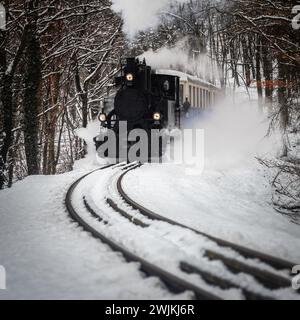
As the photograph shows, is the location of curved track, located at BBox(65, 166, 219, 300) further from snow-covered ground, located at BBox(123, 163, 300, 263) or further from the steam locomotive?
A: the steam locomotive

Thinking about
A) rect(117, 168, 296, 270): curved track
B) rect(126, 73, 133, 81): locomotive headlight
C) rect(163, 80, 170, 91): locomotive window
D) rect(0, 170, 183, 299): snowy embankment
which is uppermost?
rect(126, 73, 133, 81): locomotive headlight

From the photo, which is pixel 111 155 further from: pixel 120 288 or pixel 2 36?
pixel 120 288

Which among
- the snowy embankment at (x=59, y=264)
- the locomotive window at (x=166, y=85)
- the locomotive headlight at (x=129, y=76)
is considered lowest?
the snowy embankment at (x=59, y=264)

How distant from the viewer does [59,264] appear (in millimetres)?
4109

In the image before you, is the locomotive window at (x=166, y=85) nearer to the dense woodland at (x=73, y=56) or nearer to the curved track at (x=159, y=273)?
the dense woodland at (x=73, y=56)

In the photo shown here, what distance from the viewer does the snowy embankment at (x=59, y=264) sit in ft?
11.3

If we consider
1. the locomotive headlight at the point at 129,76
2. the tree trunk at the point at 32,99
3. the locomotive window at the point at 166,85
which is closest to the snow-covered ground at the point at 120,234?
the tree trunk at the point at 32,99

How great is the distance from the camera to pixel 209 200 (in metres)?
8.04

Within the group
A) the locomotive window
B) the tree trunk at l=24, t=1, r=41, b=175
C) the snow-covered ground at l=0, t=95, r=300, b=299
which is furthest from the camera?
the locomotive window

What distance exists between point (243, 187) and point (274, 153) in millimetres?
5994

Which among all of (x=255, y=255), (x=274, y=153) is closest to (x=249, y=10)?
(x=255, y=255)

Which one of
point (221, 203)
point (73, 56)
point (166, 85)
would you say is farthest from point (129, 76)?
point (221, 203)

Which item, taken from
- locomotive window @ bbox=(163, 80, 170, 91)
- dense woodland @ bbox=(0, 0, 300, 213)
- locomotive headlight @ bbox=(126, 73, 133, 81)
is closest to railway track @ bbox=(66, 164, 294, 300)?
dense woodland @ bbox=(0, 0, 300, 213)

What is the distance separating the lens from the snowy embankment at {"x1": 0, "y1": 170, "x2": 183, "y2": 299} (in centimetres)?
344
